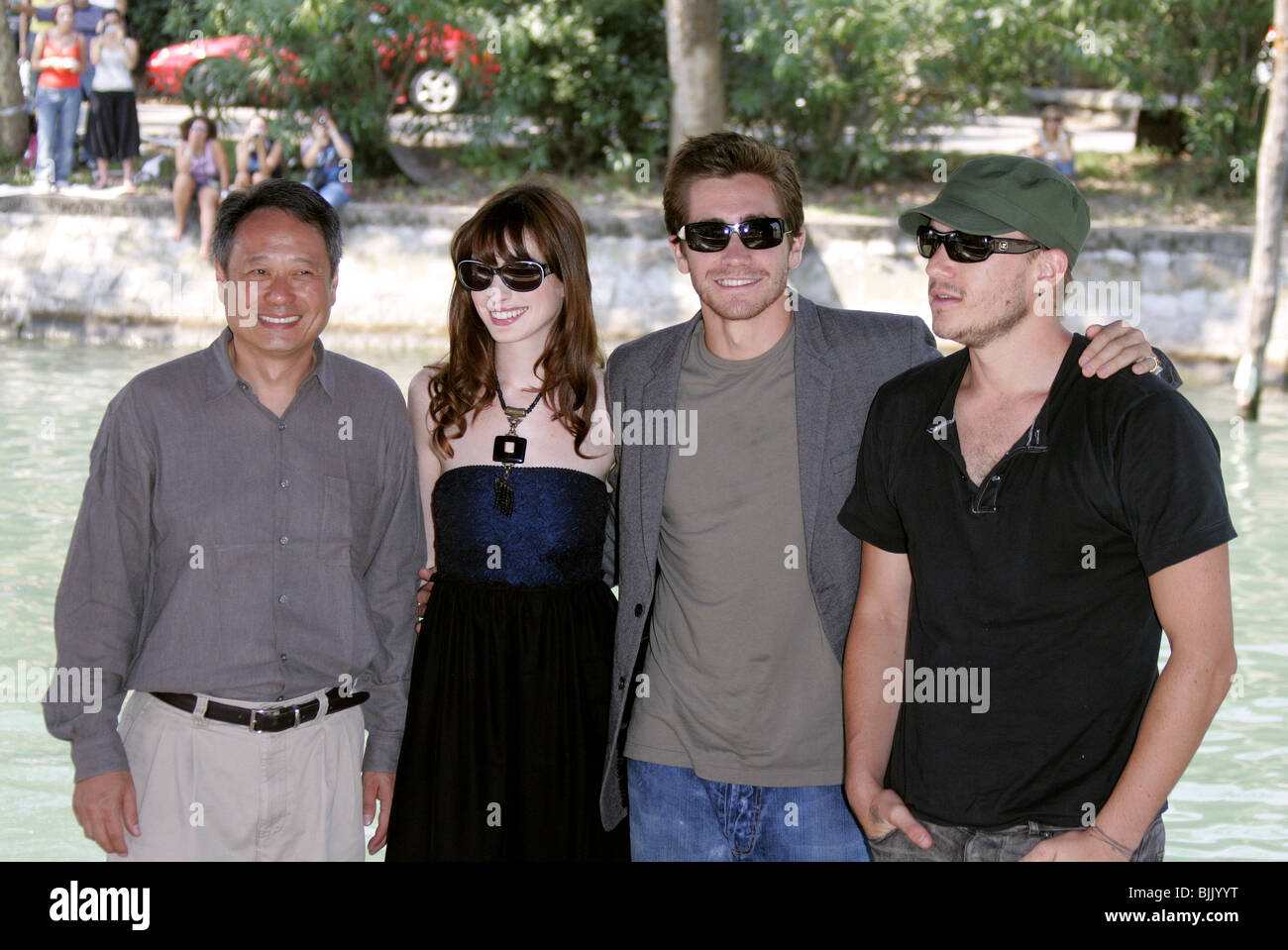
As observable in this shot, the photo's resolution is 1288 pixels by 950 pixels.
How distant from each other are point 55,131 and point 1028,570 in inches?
641

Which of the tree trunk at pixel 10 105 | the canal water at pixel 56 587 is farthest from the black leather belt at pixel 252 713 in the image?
the tree trunk at pixel 10 105

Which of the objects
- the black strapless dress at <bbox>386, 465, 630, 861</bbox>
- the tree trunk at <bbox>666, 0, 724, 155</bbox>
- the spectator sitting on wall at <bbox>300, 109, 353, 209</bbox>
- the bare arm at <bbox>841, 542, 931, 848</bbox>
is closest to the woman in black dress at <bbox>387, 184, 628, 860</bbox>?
the black strapless dress at <bbox>386, 465, 630, 861</bbox>

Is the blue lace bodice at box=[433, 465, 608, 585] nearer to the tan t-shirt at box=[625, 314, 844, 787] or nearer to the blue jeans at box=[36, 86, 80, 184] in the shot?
the tan t-shirt at box=[625, 314, 844, 787]

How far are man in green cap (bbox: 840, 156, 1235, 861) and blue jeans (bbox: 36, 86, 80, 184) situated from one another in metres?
15.6

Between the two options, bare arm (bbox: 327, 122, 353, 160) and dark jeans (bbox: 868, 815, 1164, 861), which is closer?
dark jeans (bbox: 868, 815, 1164, 861)

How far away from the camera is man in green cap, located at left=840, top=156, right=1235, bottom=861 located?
2.78 metres

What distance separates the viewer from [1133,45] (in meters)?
15.9

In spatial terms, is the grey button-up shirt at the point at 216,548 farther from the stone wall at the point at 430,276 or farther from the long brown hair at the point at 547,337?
the stone wall at the point at 430,276

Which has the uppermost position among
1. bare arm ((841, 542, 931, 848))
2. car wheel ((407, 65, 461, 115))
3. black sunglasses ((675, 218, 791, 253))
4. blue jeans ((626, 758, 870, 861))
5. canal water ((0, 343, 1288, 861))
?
car wheel ((407, 65, 461, 115))

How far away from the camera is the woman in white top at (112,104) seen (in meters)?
16.6

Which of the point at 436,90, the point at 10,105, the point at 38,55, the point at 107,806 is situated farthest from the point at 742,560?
the point at 10,105

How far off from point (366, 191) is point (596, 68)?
2.88 meters

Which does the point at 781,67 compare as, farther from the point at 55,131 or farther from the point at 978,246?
the point at 978,246

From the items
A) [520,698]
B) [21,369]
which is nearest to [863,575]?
[520,698]
